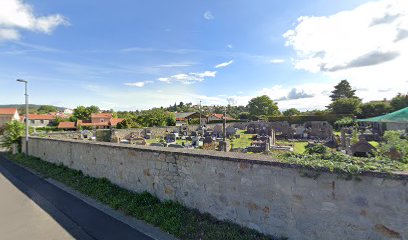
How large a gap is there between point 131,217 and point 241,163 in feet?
11.0

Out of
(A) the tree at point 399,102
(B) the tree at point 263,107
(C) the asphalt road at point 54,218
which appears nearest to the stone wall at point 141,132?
(C) the asphalt road at point 54,218

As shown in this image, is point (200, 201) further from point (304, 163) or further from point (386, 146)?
point (386, 146)

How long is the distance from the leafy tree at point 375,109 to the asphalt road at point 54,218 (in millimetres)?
51633

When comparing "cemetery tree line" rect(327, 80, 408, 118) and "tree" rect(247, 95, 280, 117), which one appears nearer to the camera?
"cemetery tree line" rect(327, 80, 408, 118)

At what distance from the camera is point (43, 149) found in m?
16.4

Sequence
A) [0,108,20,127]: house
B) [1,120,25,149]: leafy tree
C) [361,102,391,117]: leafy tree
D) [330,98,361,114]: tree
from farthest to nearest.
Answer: [0,108,20,127]: house → [330,98,361,114]: tree → [361,102,391,117]: leafy tree → [1,120,25,149]: leafy tree

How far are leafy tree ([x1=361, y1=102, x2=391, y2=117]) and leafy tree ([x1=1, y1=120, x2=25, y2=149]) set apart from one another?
53.5m

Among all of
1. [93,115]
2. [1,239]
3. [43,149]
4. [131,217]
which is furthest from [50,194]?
[93,115]

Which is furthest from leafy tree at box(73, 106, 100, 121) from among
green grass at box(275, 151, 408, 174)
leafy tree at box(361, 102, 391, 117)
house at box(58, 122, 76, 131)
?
green grass at box(275, 151, 408, 174)

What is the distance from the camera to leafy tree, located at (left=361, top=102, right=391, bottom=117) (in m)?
45.3

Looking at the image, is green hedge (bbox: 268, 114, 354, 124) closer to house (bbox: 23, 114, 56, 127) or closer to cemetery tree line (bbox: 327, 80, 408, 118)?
cemetery tree line (bbox: 327, 80, 408, 118)

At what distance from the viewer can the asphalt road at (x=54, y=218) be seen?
5.76 metres

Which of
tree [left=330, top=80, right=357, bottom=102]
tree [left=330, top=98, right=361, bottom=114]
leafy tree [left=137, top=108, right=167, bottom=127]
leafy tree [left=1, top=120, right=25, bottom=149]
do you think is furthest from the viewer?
tree [left=330, top=80, right=357, bottom=102]

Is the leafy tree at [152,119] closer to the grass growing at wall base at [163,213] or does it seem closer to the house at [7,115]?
the grass growing at wall base at [163,213]
